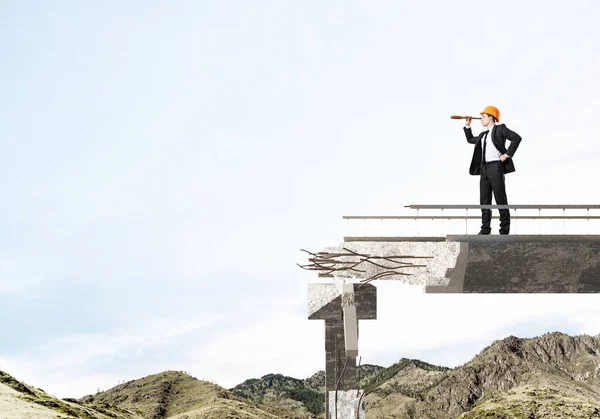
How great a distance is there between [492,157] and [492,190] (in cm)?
58

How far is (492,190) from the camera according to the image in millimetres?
12102

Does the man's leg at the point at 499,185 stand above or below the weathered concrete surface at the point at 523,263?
above

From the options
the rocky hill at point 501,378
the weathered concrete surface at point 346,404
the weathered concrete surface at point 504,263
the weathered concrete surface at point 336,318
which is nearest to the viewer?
the weathered concrete surface at point 504,263

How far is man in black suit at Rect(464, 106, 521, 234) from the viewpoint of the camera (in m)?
11.9

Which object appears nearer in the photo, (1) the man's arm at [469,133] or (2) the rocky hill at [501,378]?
(1) the man's arm at [469,133]

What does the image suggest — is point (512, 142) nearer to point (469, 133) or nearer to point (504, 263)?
point (469, 133)

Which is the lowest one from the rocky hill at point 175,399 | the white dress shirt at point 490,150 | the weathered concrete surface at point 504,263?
the rocky hill at point 175,399

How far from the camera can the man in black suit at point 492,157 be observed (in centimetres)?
1185

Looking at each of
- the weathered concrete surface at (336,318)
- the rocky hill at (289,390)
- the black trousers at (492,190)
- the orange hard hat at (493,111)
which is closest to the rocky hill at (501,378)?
the rocky hill at (289,390)

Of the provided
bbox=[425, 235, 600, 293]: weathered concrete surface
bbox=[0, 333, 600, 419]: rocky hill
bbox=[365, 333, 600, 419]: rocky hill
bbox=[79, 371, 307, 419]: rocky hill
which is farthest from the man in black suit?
bbox=[365, 333, 600, 419]: rocky hill

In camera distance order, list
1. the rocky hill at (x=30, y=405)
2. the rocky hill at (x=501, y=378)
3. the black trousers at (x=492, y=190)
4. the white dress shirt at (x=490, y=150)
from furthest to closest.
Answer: the rocky hill at (x=501, y=378)
the rocky hill at (x=30, y=405)
the white dress shirt at (x=490, y=150)
the black trousers at (x=492, y=190)

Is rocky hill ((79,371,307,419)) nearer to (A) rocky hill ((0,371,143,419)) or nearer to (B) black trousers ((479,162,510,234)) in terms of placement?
(A) rocky hill ((0,371,143,419))

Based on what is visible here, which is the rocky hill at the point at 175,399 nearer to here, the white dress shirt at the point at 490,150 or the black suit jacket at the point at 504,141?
the white dress shirt at the point at 490,150

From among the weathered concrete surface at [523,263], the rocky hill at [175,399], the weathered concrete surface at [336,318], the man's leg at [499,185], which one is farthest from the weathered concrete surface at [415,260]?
the rocky hill at [175,399]
